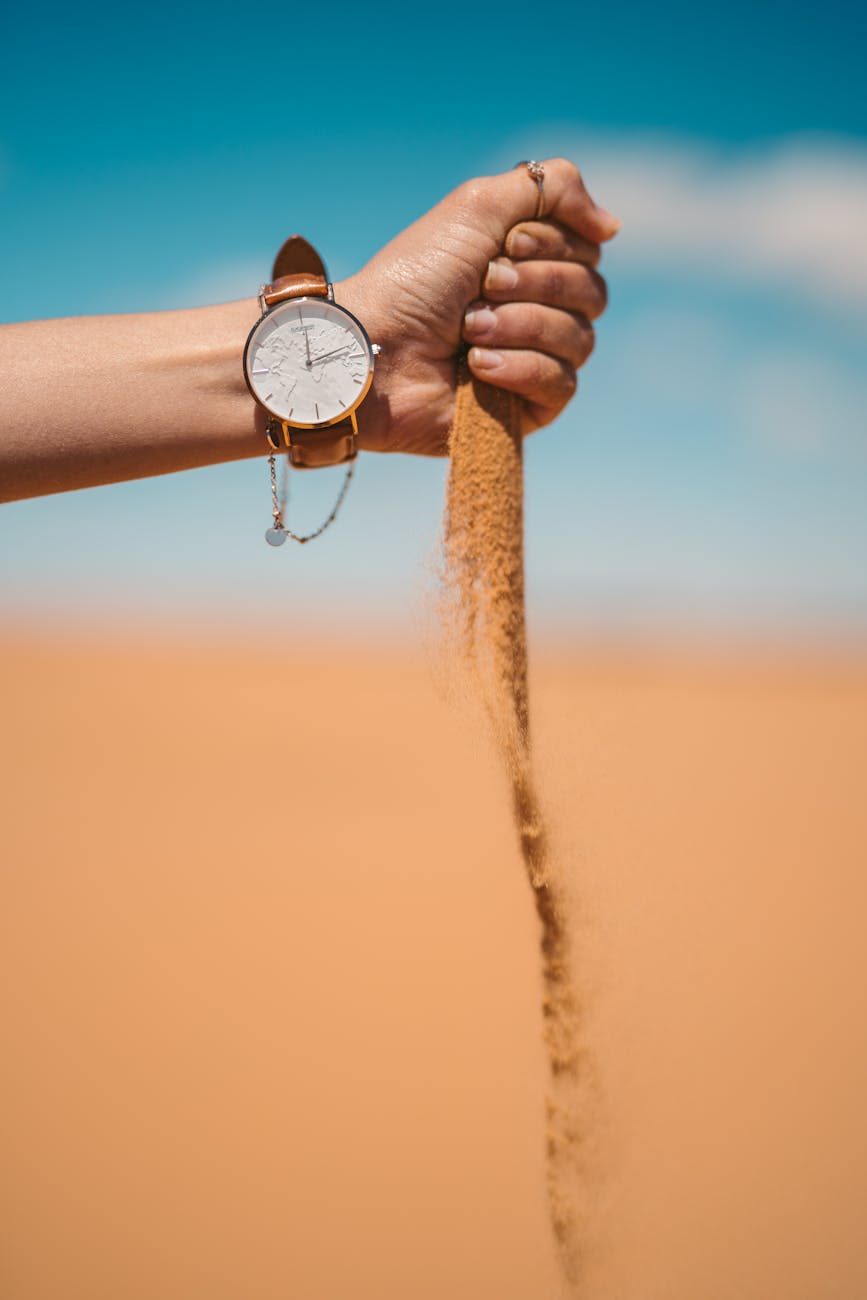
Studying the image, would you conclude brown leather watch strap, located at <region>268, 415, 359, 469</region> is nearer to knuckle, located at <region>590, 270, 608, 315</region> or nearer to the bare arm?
the bare arm

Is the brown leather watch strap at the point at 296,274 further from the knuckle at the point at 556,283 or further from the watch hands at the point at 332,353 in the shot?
the knuckle at the point at 556,283

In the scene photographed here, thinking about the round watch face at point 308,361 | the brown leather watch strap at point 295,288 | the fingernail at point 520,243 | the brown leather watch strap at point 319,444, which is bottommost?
the brown leather watch strap at point 319,444

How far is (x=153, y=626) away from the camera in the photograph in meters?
74.7

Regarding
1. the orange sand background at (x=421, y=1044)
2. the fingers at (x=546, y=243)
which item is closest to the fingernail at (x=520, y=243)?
the fingers at (x=546, y=243)

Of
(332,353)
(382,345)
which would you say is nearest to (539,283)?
(382,345)

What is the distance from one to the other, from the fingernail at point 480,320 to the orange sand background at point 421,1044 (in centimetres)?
98

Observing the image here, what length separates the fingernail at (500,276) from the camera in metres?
2.32

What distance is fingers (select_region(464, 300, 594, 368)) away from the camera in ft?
7.67

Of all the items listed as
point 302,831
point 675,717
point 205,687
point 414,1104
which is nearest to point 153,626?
point 205,687

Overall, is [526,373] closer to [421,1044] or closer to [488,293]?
[488,293]

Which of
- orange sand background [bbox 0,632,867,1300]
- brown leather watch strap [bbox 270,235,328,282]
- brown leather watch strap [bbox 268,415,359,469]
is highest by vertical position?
brown leather watch strap [bbox 270,235,328,282]

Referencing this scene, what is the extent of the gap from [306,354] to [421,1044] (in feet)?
14.1

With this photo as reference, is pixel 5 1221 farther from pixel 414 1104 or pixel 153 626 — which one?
pixel 153 626

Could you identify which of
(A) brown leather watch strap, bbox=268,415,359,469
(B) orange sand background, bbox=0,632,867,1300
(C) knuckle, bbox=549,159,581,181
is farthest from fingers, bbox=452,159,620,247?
(B) orange sand background, bbox=0,632,867,1300
